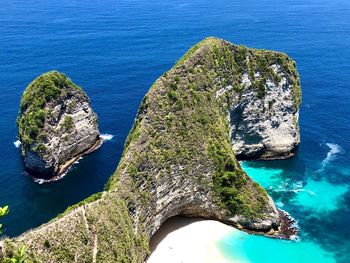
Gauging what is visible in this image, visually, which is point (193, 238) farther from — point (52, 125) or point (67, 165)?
point (52, 125)

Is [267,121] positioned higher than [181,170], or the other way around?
[267,121]

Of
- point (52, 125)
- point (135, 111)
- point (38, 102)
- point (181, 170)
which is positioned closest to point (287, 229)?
point (181, 170)

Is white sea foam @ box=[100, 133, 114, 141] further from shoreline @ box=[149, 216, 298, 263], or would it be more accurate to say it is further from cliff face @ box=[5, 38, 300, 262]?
shoreline @ box=[149, 216, 298, 263]

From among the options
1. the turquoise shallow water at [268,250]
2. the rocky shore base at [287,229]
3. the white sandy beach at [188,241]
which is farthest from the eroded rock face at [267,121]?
the turquoise shallow water at [268,250]

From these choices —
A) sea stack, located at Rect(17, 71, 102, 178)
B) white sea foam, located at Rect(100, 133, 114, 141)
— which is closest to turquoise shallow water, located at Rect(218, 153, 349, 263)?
white sea foam, located at Rect(100, 133, 114, 141)

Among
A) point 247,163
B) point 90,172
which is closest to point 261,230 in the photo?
point 247,163

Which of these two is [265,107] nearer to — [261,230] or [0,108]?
[261,230]
